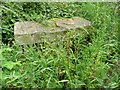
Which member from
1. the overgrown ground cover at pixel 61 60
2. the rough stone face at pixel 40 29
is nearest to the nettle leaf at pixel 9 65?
the overgrown ground cover at pixel 61 60

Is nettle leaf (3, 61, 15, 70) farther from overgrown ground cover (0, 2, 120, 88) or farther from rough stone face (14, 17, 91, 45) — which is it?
rough stone face (14, 17, 91, 45)

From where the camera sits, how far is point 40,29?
9.02 ft

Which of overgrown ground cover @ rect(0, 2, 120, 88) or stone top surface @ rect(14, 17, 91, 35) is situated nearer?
overgrown ground cover @ rect(0, 2, 120, 88)

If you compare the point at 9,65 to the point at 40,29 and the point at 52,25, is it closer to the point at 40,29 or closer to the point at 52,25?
the point at 40,29

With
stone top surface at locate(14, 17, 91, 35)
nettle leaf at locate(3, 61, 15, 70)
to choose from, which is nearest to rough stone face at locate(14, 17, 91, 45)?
stone top surface at locate(14, 17, 91, 35)

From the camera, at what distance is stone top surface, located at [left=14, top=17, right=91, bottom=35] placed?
8.86 feet

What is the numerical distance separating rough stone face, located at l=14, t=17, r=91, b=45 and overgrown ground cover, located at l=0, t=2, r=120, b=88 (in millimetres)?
89

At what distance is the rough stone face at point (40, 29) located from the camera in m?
2.62

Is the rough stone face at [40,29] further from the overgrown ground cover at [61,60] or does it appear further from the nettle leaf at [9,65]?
the nettle leaf at [9,65]

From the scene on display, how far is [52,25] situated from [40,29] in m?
0.16

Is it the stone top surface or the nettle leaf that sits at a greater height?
the stone top surface

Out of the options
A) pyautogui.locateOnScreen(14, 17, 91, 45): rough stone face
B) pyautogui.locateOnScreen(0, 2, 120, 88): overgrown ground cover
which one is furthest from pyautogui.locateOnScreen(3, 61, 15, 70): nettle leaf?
pyautogui.locateOnScreen(14, 17, 91, 45): rough stone face

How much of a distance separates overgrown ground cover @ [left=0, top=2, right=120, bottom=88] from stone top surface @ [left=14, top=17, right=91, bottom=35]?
82mm

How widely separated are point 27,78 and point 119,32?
1211 millimetres
